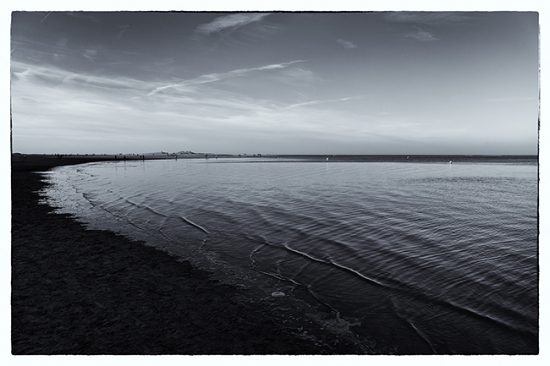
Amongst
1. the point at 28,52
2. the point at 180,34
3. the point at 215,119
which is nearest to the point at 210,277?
the point at 180,34

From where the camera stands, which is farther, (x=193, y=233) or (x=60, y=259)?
(x=193, y=233)

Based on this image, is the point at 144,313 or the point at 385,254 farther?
the point at 385,254

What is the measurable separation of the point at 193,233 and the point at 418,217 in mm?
7794

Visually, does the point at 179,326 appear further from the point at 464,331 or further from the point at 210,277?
the point at 464,331

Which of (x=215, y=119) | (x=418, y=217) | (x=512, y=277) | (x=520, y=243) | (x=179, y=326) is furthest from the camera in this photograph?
(x=215, y=119)

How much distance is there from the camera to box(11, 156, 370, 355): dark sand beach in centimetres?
445

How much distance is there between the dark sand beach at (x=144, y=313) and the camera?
445cm

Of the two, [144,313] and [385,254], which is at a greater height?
[385,254]

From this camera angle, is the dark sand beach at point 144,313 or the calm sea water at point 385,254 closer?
the dark sand beach at point 144,313

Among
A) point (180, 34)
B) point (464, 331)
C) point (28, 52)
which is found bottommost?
point (464, 331)

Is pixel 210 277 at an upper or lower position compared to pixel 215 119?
lower

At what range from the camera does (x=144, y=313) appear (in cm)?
511

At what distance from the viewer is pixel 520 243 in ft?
29.3

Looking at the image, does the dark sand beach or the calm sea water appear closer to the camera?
the dark sand beach
